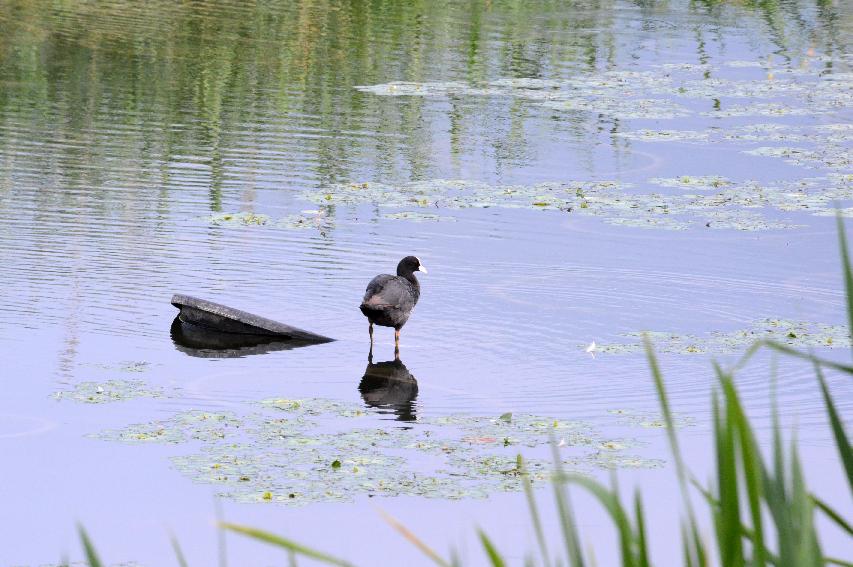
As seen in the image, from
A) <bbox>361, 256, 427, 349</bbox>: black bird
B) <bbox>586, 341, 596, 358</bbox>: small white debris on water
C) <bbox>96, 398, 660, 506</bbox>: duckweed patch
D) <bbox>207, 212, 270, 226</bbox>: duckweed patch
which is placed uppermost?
<bbox>207, 212, 270, 226</bbox>: duckweed patch

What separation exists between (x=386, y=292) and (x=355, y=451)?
225cm

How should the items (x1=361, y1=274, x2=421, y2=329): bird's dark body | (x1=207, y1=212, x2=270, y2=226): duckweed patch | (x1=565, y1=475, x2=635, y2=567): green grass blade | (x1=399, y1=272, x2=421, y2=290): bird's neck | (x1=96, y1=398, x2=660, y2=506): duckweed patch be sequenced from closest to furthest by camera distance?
(x1=565, y1=475, x2=635, y2=567): green grass blade, (x1=96, y1=398, x2=660, y2=506): duckweed patch, (x1=361, y1=274, x2=421, y2=329): bird's dark body, (x1=399, y1=272, x2=421, y2=290): bird's neck, (x1=207, y1=212, x2=270, y2=226): duckweed patch

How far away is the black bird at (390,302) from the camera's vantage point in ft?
31.5

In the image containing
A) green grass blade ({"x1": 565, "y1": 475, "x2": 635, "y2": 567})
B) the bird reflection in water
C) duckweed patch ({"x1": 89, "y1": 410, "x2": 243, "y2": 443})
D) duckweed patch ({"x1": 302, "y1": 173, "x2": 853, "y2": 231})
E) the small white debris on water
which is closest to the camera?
green grass blade ({"x1": 565, "y1": 475, "x2": 635, "y2": 567})

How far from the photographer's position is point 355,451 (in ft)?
24.9

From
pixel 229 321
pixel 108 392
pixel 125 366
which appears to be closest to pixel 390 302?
pixel 229 321

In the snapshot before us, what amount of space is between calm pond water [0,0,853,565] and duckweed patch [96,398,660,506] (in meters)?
0.02

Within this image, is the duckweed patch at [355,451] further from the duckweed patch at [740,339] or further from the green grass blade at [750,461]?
the green grass blade at [750,461]

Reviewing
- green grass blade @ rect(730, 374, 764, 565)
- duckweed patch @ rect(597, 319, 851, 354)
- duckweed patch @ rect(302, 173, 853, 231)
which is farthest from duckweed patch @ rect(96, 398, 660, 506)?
duckweed patch @ rect(302, 173, 853, 231)

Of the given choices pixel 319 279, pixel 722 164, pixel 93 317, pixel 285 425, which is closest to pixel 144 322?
pixel 93 317

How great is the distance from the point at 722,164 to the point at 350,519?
10239 millimetres

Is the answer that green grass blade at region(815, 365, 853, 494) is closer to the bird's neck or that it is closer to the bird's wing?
the bird's wing

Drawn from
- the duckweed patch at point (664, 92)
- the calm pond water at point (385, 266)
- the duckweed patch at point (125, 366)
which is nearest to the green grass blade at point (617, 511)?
the calm pond water at point (385, 266)

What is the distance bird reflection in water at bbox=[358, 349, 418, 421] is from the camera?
8.56 metres
